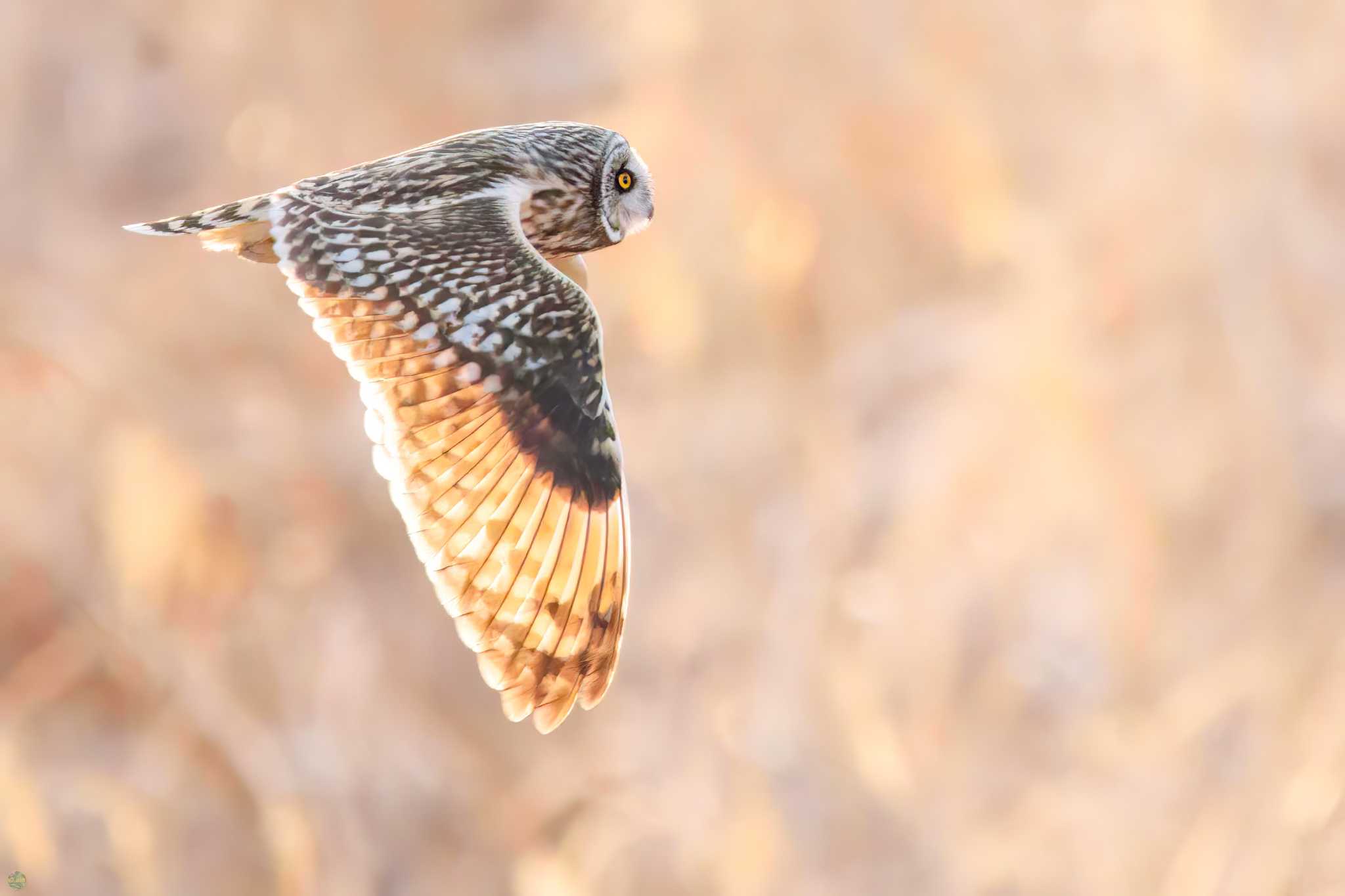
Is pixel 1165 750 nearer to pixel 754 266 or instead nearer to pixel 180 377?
pixel 754 266

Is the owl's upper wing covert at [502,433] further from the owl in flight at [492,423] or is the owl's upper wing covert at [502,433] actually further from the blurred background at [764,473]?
the blurred background at [764,473]

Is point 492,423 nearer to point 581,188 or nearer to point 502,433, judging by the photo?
point 502,433

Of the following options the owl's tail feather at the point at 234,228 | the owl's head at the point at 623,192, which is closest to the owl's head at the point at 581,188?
the owl's head at the point at 623,192

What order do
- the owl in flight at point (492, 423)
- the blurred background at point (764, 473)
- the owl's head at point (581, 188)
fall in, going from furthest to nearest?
1. the blurred background at point (764, 473)
2. the owl's head at point (581, 188)
3. the owl in flight at point (492, 423)

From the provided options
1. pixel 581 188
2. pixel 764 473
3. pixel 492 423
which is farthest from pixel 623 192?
pixel 764 473

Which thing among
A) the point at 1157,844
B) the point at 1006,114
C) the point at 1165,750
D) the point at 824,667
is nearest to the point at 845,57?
the point at 1006,114

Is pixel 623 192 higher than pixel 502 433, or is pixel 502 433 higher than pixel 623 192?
pixel 623 192

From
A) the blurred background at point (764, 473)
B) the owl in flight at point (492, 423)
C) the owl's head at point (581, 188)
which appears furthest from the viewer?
the blurred background at point (764, 473)
